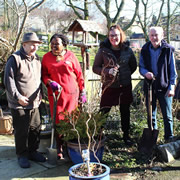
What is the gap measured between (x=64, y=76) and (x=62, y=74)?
39 mm

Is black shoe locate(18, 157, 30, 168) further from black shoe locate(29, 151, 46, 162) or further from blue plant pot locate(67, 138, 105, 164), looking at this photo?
blue plant pot locate(67, 138, 105, 164)

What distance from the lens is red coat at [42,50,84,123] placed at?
3.59 metres

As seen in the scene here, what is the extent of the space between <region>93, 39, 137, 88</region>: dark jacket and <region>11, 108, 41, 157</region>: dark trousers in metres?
1.13

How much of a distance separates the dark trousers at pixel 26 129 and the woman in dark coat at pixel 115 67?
106 cm

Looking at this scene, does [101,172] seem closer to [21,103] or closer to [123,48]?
[21,103]

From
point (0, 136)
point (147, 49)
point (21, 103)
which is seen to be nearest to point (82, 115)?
point (21, 103)

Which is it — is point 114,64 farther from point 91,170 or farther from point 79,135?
point 91,170

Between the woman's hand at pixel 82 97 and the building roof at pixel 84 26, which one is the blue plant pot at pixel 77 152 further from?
the building roof at pixel 84 26

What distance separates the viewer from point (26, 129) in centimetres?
351

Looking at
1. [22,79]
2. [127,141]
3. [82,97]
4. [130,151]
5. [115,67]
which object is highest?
[115,67]

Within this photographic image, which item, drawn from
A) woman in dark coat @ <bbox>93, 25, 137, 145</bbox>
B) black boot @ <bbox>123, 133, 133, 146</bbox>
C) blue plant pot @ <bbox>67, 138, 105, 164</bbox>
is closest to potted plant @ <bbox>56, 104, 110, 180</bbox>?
blue plant pot @ <bbox>67, 138, 105, 164</bbox>

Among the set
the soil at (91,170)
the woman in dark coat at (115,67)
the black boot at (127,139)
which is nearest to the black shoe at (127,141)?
the black boot at (127,139)

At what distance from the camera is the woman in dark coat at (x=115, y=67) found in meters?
3.85

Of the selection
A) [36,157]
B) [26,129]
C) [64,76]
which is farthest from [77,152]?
[64,76]
